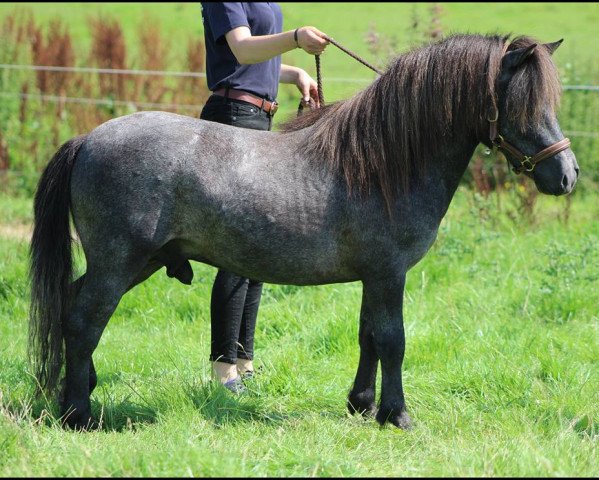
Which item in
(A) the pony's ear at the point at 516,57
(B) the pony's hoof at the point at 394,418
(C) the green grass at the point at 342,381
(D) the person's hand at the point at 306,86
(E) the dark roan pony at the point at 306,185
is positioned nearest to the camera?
(C) the green grass at the point at 342,381

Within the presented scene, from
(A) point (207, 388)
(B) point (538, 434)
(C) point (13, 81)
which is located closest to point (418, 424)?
(B) point (538, 434)

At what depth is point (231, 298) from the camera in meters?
4.73

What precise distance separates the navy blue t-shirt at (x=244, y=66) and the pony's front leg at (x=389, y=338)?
1303mm

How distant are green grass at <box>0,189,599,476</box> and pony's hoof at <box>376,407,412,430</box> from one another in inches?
3.8

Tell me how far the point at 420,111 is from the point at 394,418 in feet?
4.82

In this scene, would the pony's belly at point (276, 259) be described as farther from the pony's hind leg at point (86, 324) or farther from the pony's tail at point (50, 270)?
the pony's tail at point (50, 270)

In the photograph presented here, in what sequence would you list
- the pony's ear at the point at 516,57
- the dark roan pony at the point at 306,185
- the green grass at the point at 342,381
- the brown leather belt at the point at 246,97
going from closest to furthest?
1. the green grass at the point at 342,381
2. the pony's ear at the point at 516,57
3. the dark roan pony at the point at 306,185
4. the brown leather belt at the point at 246,97

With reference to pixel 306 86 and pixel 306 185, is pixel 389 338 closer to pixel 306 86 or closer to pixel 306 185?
pixel 306 185

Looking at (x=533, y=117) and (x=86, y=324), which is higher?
(x=533, y=117)

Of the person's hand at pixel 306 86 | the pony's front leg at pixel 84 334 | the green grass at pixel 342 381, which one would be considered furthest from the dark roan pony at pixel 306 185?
the person's hand at pixel 306 86

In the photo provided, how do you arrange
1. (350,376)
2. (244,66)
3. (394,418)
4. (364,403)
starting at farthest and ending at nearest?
(350,376), (244,66), (364,403), (394,418)

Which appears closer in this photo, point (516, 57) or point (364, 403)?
point (516, 57)

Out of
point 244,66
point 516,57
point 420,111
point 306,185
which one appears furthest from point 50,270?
point 516,57

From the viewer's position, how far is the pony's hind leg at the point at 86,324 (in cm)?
388
